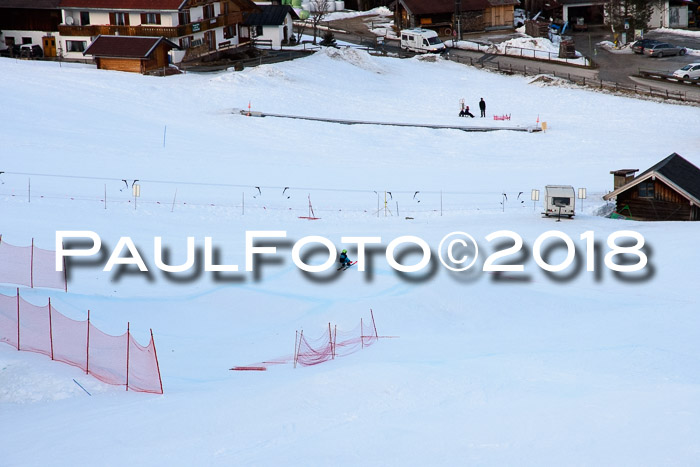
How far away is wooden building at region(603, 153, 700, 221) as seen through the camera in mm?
32938

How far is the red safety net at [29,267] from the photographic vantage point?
23.5 meters

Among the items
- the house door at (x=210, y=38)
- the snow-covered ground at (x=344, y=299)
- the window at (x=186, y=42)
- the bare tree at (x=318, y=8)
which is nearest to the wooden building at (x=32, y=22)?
the window at (x=186, y=42)

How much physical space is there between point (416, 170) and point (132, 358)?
22.2 meters

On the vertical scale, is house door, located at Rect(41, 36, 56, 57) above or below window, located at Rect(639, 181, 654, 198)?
above

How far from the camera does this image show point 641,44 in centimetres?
6178

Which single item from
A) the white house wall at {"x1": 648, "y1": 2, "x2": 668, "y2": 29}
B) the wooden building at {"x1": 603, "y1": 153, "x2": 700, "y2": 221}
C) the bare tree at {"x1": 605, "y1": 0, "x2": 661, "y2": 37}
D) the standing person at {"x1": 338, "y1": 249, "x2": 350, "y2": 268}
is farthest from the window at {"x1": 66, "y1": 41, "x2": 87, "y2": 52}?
the white house wall at {"x1": 648, "y1": 2, "x2": 668, "y2": 29}

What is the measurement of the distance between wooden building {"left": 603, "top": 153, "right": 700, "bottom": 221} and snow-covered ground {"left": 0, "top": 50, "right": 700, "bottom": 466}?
1.25 m

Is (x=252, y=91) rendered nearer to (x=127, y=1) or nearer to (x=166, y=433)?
(x=127, y=1)

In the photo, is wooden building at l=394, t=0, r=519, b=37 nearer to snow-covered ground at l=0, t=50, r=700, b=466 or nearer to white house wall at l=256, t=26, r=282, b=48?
white house wall at l=256, t=26, r=282, b=48

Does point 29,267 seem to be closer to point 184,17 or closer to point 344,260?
point 344,260

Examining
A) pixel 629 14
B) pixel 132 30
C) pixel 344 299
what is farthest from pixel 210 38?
pixel 344 299

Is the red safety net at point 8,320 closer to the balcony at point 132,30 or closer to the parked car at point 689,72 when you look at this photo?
the balcony at point 132,30

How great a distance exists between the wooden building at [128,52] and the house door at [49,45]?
5.65 meters

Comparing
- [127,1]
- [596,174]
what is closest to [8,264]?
[596,174]
